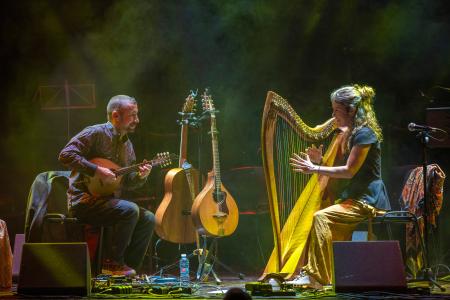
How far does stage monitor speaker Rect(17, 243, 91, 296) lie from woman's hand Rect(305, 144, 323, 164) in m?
1.77

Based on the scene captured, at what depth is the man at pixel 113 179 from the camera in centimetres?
530

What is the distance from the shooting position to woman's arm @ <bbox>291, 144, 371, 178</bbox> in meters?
4.61

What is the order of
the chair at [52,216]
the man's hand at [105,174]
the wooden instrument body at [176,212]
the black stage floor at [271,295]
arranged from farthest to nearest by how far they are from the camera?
the wooden instrument body at [176,212], the chair at [52,216], the man's hand at [105,174], the black stage floor at [271,295]

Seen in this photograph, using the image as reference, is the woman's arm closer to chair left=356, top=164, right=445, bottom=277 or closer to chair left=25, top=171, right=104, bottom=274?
chair left=356, top=164, right=445, bottom=277

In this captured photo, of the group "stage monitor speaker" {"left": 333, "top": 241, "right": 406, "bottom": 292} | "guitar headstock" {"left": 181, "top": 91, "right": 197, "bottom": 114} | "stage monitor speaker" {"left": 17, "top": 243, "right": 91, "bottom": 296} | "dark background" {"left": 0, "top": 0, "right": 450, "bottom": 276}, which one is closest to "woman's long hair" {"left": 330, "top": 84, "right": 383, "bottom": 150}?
"stage monitor speaker" {"left": 333, "top": 241, "right": 406, "bottom": 292}

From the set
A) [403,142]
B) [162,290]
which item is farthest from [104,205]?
[403,142]

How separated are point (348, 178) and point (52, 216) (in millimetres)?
2495

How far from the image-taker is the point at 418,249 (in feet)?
18.4

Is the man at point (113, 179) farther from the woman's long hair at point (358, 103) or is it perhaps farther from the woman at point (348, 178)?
the woman's long hair at point (358, 103)

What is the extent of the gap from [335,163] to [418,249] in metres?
1.38

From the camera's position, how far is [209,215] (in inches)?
209

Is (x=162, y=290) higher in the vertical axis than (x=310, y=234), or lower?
lower

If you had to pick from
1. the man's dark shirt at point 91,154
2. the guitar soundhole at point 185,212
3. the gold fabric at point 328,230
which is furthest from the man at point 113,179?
the gold fabric at point 328,230

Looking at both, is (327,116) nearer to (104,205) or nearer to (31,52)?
(104,205)
